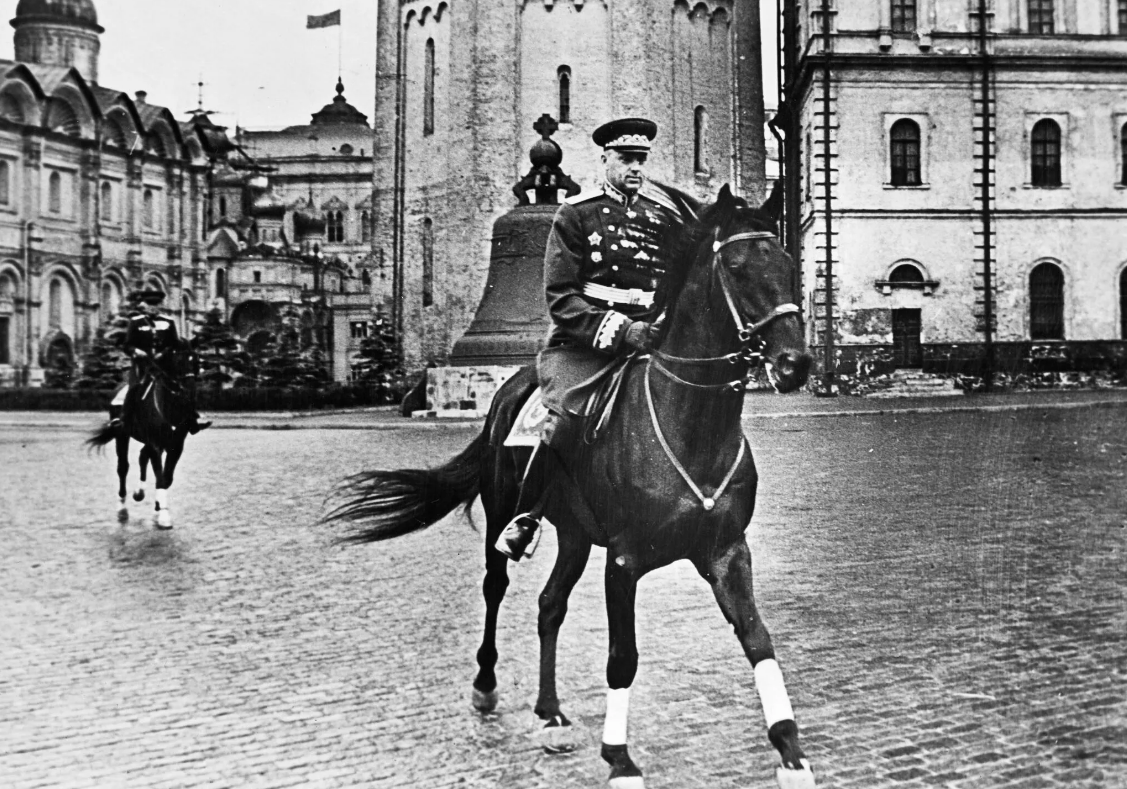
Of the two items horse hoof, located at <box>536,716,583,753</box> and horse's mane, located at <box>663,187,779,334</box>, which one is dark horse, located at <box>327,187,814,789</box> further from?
horse hoof, located at <box>536,716,583,753</box>

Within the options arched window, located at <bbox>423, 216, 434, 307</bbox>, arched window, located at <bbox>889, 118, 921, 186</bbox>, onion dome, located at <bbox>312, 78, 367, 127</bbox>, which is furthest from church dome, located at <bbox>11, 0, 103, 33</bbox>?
onion dome, located at <bbox>312, 78, 367, 127</bbox>

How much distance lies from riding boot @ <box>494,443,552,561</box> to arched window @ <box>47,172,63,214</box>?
6113cm

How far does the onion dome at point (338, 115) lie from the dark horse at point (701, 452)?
10106cm

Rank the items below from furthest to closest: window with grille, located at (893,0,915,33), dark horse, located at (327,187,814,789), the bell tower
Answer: the bell tower
window with grille, located at (893,0,915,33)
dark horse, located at (327,187,814,789)

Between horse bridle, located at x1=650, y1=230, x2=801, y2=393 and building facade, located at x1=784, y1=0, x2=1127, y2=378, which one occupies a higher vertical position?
building facade, located at x1=784, y1=0, x2=1127, y2=378

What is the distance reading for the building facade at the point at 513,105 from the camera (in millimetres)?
44938

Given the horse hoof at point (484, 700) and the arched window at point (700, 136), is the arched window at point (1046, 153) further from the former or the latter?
the horse hoof at point (484, 700)

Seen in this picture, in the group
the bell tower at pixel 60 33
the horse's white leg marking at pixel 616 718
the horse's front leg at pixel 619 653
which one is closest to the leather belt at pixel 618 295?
the horse's front leg at pixel 619 653

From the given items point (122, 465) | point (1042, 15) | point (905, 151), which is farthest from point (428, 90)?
point (122, 465)

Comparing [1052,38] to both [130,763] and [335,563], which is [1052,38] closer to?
[335,563]

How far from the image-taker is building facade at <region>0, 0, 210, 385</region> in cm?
5656

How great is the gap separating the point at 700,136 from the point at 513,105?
727 cm

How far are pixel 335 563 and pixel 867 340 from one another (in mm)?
29916

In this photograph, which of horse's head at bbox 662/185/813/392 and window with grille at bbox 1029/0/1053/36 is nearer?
horse's head at bbox 662/185/813/392
